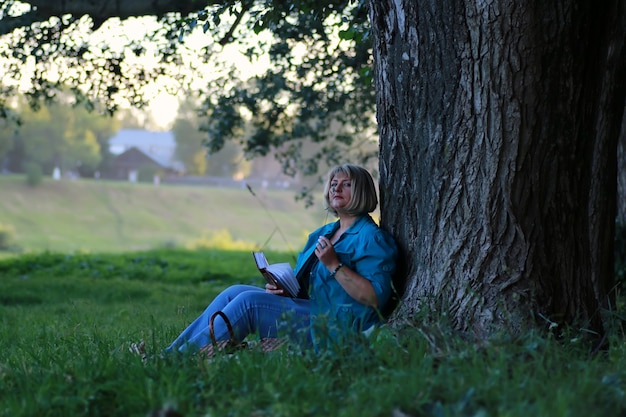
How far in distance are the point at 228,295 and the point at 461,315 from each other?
159 cm

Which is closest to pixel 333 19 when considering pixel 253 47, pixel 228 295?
pixel 253 47

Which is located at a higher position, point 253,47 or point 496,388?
point 253,47

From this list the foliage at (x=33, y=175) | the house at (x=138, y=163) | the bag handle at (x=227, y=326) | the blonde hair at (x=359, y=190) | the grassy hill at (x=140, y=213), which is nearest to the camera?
the bag handle at (x=227, y=326)

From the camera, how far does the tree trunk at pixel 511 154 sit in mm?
4602

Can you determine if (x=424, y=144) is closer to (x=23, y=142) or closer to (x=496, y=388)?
(x=496, y=388)

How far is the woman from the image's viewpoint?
4.97m

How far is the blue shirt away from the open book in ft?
0.37

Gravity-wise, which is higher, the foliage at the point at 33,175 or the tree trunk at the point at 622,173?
the foliage at the point at 33,175

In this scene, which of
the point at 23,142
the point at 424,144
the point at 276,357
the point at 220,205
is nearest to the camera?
the point at 276,357

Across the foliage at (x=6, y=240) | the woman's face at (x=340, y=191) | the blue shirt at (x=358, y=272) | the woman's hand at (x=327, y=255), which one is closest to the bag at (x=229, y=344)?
the blue shirt at (x=358, y=272)

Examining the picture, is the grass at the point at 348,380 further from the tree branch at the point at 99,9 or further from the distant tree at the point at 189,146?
the distant tree at the point at 189,146

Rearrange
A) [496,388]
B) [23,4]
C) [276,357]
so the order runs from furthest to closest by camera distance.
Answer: [23,4], [276,357], [496,388]

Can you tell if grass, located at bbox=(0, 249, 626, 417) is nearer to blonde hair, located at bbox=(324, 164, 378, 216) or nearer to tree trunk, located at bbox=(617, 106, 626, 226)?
blonde hair, located at bbox=(324, 164, 378, 216)

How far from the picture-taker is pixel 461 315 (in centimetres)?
467
